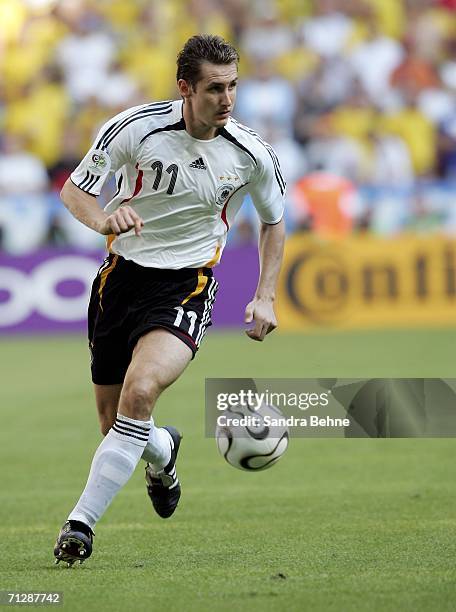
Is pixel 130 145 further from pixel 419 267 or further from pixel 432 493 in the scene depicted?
pixel 419 267

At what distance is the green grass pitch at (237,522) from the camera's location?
16.7ft

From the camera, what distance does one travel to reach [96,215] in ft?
19.5

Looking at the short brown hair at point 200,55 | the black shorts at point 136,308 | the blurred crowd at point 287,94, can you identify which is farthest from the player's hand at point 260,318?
the blurred crowd at point 287,94

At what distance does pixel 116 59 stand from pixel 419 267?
6401 mm

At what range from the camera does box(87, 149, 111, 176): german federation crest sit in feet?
20.1

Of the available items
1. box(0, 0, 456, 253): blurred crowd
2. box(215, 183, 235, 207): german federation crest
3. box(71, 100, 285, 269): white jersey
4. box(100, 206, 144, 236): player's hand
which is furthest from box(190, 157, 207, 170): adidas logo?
box(0, 0, 456, 253): blurred crowd

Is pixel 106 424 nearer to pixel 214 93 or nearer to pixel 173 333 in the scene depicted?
pixel 173 333

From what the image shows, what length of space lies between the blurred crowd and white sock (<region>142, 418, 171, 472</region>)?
35.7 feet

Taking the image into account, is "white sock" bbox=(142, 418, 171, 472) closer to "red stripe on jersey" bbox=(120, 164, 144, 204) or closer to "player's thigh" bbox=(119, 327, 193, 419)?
"player's thigh" bbox=(119, 327, 193, 419)

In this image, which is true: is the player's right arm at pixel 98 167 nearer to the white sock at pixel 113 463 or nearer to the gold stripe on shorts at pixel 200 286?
the gold stripe on shorts at pixel 200 286

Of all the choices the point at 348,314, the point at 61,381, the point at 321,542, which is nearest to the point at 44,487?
the point at 321,542

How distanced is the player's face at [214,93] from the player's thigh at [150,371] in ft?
3.47

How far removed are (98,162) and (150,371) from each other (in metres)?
1.05

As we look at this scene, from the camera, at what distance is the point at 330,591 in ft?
16.6
